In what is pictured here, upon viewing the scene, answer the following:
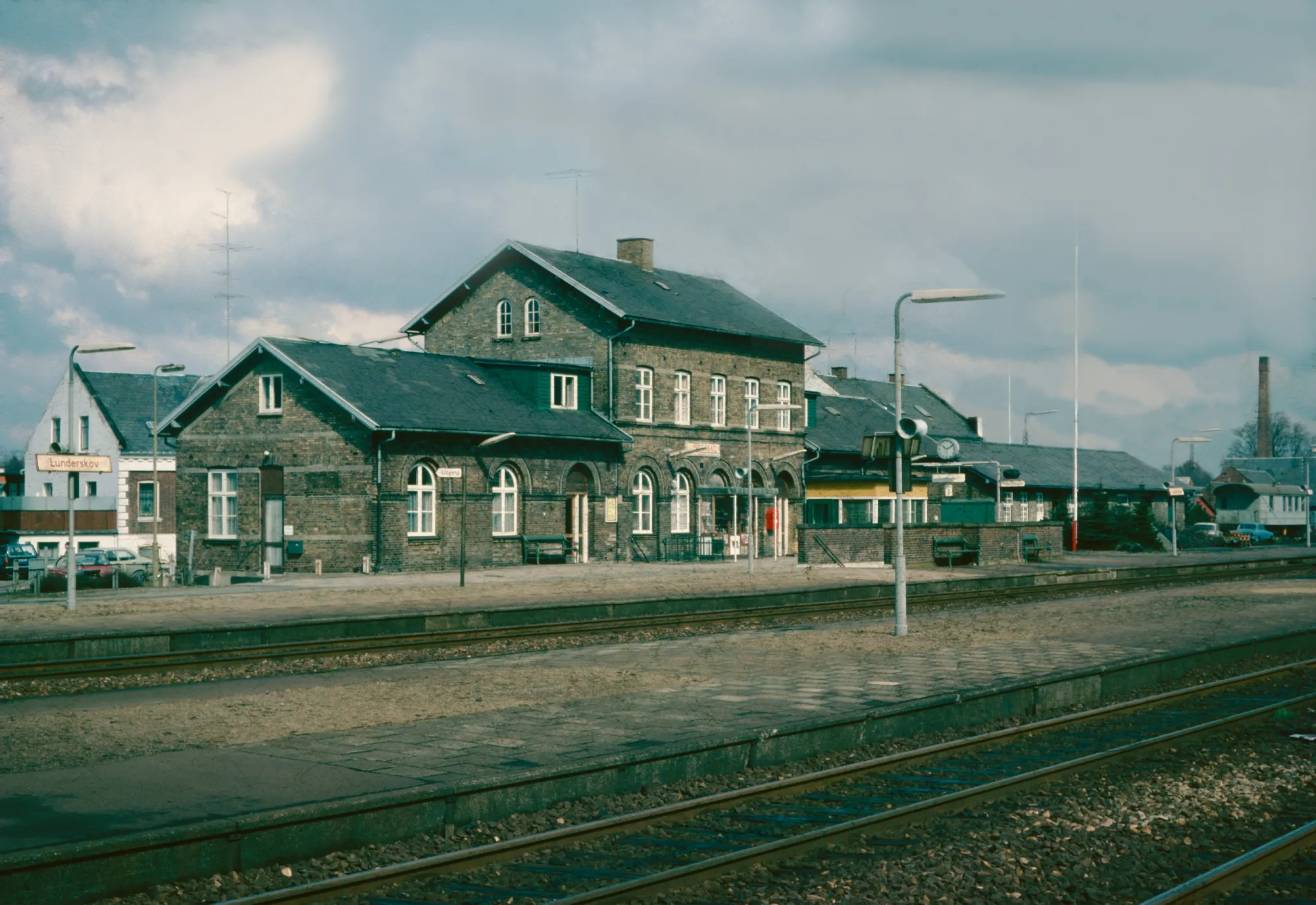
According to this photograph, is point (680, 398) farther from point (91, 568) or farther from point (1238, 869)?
point (1238, 869)

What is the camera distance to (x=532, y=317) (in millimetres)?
48281

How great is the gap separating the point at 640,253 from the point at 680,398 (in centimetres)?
706

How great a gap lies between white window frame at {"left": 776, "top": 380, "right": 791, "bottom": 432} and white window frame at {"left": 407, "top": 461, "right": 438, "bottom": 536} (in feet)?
55.6

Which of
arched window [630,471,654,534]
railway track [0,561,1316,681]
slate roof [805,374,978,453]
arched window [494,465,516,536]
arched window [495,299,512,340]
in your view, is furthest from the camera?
slate roof [805,374,978,453]

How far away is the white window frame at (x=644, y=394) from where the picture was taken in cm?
4644

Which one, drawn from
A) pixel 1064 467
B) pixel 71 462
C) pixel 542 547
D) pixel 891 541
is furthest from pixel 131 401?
pixel 1064 467

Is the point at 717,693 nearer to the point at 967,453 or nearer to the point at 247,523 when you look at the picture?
the point at 247,523

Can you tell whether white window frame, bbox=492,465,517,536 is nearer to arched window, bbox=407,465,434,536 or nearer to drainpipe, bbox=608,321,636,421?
arched window, bbox=407,465,434,536

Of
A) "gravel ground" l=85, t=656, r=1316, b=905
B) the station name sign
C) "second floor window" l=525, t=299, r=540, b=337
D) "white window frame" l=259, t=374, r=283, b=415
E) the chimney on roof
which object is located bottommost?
"gravel ground" l=85, t=656, r=1316, b=905

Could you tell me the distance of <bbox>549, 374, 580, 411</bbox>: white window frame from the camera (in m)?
44.6

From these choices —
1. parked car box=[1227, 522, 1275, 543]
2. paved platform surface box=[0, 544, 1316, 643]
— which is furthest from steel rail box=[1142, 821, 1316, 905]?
parked car box=[1227, 522, 1275, 543]

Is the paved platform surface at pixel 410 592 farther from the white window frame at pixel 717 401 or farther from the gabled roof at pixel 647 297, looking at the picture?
the gabled roof at pixel 647 297

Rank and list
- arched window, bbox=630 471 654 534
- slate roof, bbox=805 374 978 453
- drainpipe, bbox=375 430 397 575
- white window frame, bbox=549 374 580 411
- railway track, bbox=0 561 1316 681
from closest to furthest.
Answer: railway track, bbox=0 561 1316 681
drainpipe, bbox=375 430 397 575
white window frame, bbox=549 374 580 411
arched window, bbox=630 471 654 534
slate roof, bbox=805 374 978 453

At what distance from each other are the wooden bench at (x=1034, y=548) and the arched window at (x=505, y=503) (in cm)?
1712
